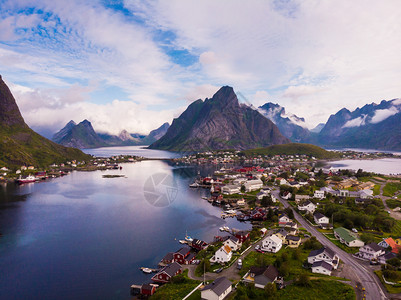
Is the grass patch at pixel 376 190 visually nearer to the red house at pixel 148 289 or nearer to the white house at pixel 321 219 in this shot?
the white house at pixel 321 219

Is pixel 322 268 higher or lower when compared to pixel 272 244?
higher

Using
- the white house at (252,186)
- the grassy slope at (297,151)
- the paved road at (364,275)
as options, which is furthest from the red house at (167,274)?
the grassy slope at (297,151)

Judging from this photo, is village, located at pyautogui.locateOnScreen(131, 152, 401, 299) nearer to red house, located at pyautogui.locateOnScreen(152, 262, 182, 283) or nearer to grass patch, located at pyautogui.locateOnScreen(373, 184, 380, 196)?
red house, located at pyautogui.locateOnScreen(152, 262, 182, 283)

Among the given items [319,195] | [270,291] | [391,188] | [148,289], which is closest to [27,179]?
[148,289]

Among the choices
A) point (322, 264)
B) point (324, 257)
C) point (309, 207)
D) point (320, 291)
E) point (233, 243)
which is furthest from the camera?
point (309, 207)

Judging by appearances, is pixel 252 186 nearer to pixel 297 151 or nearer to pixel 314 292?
pixel 314 292

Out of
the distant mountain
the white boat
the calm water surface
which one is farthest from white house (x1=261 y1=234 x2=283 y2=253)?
the distant mountain

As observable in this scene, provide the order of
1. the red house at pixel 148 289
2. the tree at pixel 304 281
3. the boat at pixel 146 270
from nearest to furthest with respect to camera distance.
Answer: the tree at pixel 304 281 < the red house at pixel 148 289 < the boat at pixel 146 270

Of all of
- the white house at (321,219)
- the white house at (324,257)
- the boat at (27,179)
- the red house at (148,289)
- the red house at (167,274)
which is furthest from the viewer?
the boat at (27,179)
